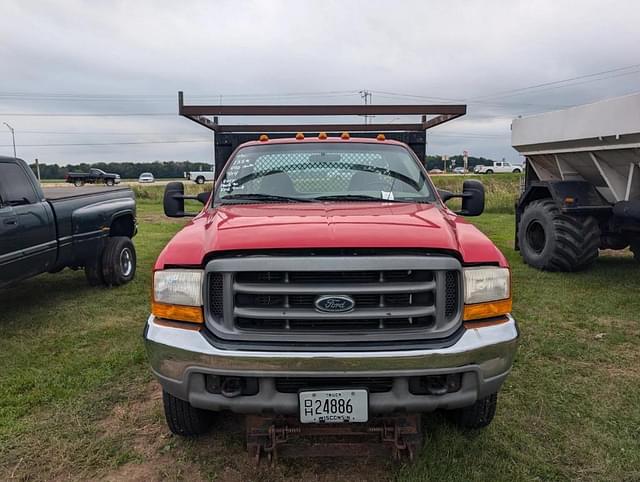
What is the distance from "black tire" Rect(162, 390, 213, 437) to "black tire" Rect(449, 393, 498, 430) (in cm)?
156

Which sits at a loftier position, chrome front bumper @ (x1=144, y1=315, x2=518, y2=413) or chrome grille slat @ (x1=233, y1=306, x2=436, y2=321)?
chrome grille slat @ (x1=233, y1=306, x2=436, y2=321)

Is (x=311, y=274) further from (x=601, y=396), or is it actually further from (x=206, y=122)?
(x=206, y=122)

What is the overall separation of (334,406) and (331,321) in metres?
0.40

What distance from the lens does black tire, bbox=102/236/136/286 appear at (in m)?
6.91

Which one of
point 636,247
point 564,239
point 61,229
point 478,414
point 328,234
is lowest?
point 478,414

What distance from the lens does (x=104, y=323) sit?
5516mm

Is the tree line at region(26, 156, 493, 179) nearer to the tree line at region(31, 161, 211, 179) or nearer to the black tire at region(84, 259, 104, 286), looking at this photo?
the tree line at region(31, 161, 211, 179)

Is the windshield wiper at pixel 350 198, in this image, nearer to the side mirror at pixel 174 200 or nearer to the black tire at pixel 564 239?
the side mirror at pixel 174 200

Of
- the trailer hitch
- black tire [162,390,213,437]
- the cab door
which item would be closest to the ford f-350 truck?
the trailer hitch

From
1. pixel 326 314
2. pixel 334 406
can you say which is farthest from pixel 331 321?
pixel 334 406

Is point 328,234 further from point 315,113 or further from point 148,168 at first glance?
point 148,168

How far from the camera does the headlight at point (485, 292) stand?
261cm

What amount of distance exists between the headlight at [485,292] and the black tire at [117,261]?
5.53 metres

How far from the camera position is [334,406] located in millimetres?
2475
